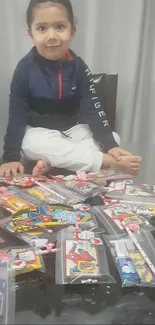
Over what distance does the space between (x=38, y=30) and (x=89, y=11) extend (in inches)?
11.1

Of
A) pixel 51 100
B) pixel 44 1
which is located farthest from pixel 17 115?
pixel 44 1

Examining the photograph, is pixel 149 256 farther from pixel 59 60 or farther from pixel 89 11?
pixel 89 11

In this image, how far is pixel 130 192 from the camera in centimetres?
86

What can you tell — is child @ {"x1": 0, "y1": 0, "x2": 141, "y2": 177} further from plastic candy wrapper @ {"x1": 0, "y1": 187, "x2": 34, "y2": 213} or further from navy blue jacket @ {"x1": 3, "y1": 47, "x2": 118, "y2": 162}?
plastic candy wrapper @ {"x1": 0, "y1": 187, "x2": 34, "y2": 213}

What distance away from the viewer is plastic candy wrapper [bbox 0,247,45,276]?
0.56m

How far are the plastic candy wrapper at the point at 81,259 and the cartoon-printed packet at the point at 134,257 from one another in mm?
20

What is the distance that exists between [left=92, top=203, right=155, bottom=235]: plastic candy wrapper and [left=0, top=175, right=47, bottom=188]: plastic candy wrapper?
19cm

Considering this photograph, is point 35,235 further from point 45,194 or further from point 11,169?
point 11,169

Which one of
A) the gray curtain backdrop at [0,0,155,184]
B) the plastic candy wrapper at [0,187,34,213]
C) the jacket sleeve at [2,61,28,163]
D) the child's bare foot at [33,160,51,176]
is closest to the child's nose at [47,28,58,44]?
the jacket sleeve at [2,61,28,163]

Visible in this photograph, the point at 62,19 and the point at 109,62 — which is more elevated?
the point at 62,19

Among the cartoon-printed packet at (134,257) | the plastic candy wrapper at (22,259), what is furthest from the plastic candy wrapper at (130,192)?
the plastic candy wrapper at (22,259)

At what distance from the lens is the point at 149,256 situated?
0.61m

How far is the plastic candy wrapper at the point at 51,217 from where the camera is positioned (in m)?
0.68

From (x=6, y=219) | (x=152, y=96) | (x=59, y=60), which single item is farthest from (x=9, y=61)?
(x=6, y=219)
